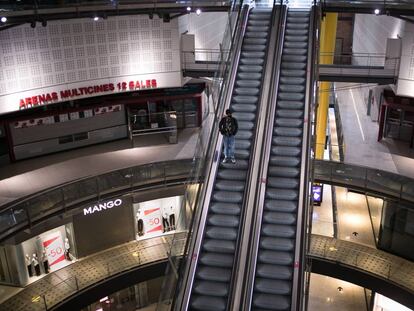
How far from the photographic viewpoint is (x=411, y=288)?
1616 centimetres

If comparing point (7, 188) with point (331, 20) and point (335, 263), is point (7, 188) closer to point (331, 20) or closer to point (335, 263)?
point (335, 263)

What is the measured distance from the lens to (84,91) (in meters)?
19.3

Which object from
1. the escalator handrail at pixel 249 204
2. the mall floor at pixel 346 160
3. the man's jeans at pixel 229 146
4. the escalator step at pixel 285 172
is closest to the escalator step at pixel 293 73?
the escalator handrail at pixel 249 204

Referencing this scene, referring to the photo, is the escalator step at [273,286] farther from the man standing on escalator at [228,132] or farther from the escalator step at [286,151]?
the escalator step at [286,151]

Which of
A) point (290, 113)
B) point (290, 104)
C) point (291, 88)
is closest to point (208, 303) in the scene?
point (290, 113)

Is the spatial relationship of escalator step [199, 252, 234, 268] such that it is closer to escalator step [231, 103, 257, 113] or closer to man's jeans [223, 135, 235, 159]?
man's jeans [223, 135, 235, 159]

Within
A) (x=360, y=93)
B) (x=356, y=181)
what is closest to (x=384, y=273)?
(x=356, y=181)

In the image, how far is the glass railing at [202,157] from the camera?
1022 centimetres

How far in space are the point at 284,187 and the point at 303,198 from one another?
2.05 feet

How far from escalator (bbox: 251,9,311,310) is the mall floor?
20.6 feet

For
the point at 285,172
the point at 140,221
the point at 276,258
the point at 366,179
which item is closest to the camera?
the point at 276,258

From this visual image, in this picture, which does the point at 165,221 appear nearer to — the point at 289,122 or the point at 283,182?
the point at 289,122

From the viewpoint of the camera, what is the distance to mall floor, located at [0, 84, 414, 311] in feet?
60.5

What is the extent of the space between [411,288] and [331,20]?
11.5m
